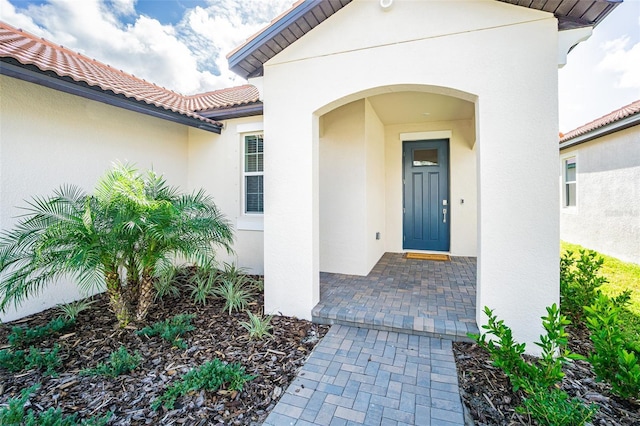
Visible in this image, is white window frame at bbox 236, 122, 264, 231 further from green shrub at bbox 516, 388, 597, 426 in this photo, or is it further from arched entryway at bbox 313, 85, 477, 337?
green shrub at bbox 516, 388, 597, 426

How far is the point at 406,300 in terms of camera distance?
465 centimetres

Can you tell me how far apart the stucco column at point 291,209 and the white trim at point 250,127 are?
2.10m

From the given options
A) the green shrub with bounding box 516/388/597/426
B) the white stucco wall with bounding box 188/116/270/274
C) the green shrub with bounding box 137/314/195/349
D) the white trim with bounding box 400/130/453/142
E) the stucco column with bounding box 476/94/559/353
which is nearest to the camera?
the green shrub with bounding box 516/388/597/426

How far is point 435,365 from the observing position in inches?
125

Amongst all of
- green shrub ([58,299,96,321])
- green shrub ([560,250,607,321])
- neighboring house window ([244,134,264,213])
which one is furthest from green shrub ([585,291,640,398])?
green shrub ([58,299,96,321])

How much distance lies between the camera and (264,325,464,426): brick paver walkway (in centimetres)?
247

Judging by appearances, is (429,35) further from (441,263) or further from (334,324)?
(441,263)

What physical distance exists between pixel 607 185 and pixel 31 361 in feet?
43.3

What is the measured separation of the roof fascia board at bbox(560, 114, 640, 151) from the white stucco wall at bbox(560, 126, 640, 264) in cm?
23

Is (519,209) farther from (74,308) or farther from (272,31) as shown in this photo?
(74,308)

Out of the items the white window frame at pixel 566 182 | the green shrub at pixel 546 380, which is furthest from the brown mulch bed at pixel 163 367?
the white window frame at pixel 566 182

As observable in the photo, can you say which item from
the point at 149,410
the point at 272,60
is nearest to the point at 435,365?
the point at 149,410

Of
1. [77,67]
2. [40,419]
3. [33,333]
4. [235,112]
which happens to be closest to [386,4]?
[235,112]

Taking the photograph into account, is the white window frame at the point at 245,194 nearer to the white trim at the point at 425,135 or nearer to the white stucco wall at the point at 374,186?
the white stucco wall at the point at 374,186
